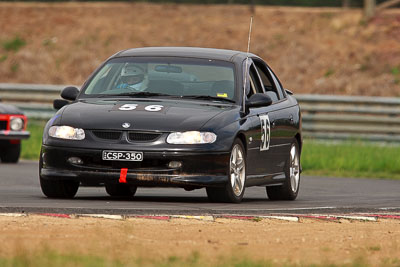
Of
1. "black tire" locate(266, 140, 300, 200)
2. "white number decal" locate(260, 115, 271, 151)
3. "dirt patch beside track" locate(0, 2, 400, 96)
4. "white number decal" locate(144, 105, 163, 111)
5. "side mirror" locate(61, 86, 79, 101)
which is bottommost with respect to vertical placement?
"dirt patch beside track" locate(0, 2, 400, 96)

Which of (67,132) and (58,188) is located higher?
(67,132)

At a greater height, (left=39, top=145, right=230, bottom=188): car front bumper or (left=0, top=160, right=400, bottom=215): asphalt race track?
(left=39, top=145, right=230, bottom=188): car front bumper

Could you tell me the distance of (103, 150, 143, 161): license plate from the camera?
11.8m

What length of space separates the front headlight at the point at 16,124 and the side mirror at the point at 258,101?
27.1ft

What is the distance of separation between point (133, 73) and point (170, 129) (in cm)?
153

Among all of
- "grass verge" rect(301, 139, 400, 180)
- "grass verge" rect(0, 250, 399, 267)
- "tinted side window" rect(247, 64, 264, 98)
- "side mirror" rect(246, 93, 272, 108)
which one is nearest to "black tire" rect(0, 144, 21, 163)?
"grass verge" rect(301, 139, 400, 180)

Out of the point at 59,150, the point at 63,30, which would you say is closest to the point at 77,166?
the point at 59,150

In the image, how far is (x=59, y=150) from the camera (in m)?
12.1

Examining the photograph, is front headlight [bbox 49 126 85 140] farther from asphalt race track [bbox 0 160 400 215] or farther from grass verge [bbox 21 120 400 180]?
grass verge [bbox 21 120 400 180]

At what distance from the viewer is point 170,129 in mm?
11883

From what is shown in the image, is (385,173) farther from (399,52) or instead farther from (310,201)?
(399,52)

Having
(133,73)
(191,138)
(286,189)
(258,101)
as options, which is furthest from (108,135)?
(286,189)

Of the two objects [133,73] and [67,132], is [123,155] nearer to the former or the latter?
[67,132]

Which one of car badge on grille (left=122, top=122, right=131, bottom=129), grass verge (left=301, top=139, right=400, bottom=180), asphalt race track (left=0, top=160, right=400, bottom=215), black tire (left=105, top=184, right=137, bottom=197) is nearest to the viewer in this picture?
asphalt race track (left=0, top=160, right=400, bottom=215)
